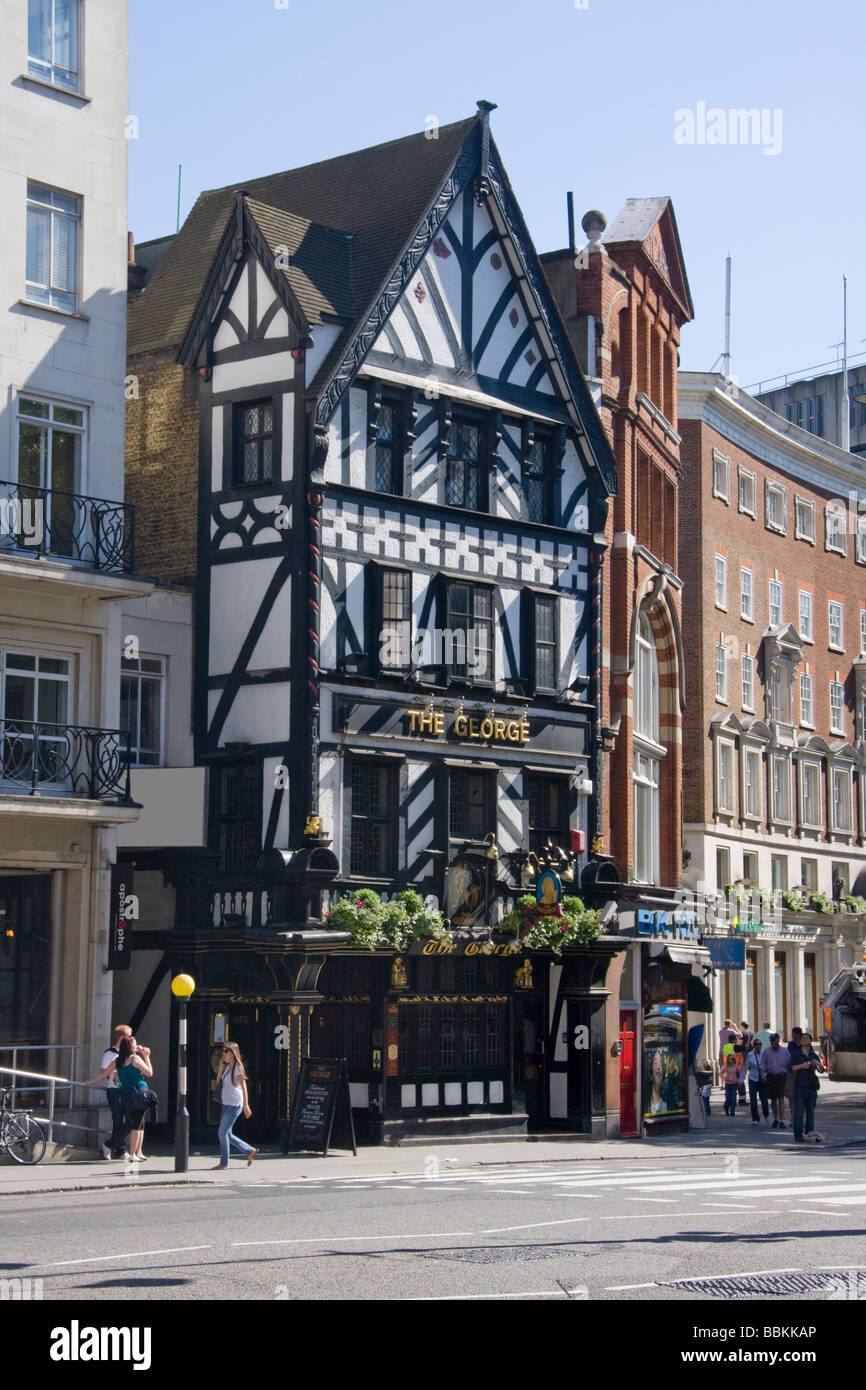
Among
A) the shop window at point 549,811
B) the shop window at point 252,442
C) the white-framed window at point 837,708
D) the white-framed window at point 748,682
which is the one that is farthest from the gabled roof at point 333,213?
the white-framed window at point 837,708

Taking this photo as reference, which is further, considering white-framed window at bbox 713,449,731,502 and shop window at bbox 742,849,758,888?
shop window at bbox 742,849,758,888

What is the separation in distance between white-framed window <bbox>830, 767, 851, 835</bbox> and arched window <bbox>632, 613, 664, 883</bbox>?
69.0ft

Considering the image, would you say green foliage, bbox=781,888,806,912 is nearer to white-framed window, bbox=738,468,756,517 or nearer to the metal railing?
white-framed window, bbox=738,468,756,517

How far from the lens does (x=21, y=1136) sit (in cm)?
2428

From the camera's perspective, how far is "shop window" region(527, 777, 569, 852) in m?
33.2

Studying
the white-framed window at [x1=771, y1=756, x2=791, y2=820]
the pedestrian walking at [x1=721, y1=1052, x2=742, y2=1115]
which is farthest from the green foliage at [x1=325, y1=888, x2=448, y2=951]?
the white-framed window at [x1=771, y1=756, x2=791, y2=820]

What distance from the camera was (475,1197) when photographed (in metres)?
20.1

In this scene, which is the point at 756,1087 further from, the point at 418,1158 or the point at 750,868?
the point at 750,868

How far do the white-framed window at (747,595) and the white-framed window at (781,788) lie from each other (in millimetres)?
4583

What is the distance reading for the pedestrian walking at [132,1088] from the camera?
79.7 ft

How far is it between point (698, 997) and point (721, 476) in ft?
75.0

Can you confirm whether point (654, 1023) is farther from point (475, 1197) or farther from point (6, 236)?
point (6, 236)
